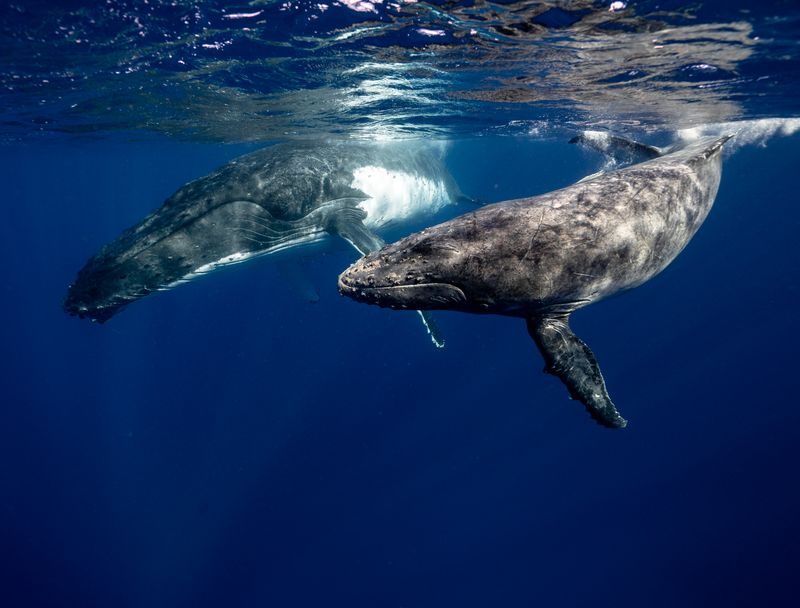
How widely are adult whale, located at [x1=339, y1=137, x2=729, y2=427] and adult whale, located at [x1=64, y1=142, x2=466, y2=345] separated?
9.87 feet

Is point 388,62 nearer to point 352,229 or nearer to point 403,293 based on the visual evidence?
point 352,229

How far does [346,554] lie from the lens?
1054 inches

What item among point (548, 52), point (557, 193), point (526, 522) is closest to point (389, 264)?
point (557, 193)

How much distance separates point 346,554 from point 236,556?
6.48 m

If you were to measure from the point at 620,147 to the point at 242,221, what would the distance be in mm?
7452

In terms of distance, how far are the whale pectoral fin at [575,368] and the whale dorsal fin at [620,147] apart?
508 centimetres

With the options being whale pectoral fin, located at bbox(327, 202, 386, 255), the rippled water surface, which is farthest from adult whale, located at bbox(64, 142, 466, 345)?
the rippled water surface

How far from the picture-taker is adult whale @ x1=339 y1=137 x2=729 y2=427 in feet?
13.2

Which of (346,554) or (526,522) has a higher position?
(346,554)

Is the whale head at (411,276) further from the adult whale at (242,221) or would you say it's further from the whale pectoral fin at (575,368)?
the adult whale at (242,221)

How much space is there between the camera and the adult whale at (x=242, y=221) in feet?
23.2

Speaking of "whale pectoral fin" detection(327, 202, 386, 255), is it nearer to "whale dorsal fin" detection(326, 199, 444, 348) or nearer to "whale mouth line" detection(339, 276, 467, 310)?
"whale dorsal fin" detection(326, 199, 444, 348)

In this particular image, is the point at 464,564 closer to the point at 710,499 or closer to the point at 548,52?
the point at 710,499

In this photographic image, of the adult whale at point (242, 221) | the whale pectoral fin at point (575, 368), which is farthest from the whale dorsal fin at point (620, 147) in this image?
the whale pectoral fin at point (575, 368)
